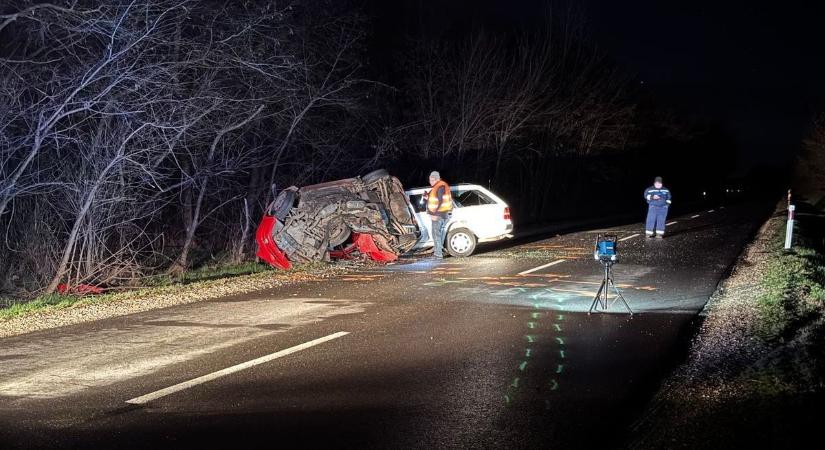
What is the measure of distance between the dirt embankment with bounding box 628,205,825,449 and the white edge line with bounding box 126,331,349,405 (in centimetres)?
380

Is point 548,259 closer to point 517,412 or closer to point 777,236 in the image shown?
point 777,236

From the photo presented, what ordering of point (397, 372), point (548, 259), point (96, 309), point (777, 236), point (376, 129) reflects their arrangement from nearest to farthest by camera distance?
point (397, 372) < point (96, 309) < point (548, 259) < point (777, 236) < point (376, 129)

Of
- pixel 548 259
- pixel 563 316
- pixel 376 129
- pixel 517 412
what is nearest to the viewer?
pixel 517 412

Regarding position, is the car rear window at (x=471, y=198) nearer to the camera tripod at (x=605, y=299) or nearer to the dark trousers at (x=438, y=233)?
the dark trousers at (x=438, y=233)

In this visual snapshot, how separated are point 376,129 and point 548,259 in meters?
9.17

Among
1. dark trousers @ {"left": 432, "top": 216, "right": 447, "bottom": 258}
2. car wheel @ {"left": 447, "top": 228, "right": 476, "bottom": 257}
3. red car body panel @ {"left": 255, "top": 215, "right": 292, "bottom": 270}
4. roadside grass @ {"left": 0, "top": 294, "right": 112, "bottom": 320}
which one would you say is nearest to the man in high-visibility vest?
dark trousers @ {"left": 432, "top": 216, "right": 447, "bottom": 258}

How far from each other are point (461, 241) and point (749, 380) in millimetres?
11049

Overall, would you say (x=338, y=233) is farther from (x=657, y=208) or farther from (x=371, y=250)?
(x=657, y=208)

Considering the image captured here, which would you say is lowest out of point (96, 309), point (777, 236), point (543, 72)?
point (96, 309)

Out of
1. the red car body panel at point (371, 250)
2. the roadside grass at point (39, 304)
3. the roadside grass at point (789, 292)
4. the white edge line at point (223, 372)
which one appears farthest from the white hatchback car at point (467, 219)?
the white edge line at point (223, 372)

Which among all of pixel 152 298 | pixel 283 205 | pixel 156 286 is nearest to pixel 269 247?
pixel 283 205

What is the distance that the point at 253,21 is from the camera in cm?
1306

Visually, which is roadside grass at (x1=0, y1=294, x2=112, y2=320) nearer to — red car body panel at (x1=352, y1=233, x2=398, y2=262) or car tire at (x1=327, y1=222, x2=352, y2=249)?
car tire at (x1=327, y1=222, x2=352, y2=249)

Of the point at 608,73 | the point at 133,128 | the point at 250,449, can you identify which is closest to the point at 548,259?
the point at 133,128
